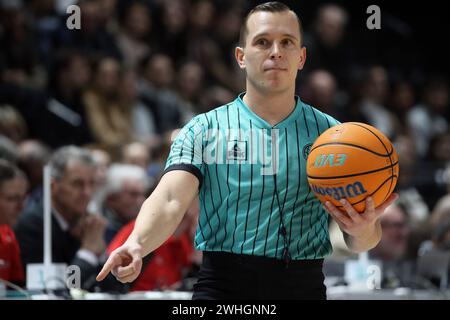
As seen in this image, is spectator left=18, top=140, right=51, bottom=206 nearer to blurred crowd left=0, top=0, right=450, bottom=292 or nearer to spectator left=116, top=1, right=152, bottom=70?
blurred crowd left=0, top=0, right=450, bottom=292

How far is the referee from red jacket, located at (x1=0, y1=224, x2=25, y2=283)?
2397 millimetres

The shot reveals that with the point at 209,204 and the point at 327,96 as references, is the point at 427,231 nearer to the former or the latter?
the point at 327,96

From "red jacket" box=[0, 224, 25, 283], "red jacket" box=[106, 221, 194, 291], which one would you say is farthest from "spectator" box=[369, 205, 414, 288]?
"red jacket" box=[0, 224, 25, 283]

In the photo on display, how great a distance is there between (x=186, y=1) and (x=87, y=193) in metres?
4.72

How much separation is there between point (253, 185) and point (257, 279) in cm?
39

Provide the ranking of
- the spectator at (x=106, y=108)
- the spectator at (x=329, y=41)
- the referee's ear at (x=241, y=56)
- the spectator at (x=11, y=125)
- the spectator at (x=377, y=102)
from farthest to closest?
the spectator at (x=377, y=102)
the spectator at (x=329, y=41)
the spectator at (x=106, y=108)
the spectator at (x=11, y=125)
the referee's ear at (x=241, y=56)

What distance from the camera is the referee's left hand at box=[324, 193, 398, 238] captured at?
12.1 feet

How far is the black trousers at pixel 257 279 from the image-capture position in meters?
3.67

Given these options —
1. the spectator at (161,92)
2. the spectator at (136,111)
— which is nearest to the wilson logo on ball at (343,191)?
the spectator at (136,111)

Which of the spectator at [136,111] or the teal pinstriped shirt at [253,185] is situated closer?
the teal pinstriped shirt at [253,185]

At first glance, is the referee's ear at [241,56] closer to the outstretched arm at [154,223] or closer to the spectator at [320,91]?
the outstretched arm at [154,223]

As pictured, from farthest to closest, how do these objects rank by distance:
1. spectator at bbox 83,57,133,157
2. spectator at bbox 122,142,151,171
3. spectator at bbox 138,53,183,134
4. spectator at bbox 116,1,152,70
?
spectator at bbox 116,1,152,70 → spectator at bbox 138,53,183,134 → spectator at bbox 83,57,133,157 → spectator at bbox 122,142,151,171

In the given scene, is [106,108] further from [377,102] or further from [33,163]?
[377,102]

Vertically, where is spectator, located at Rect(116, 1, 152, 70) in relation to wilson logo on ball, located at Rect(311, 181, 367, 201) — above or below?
above
